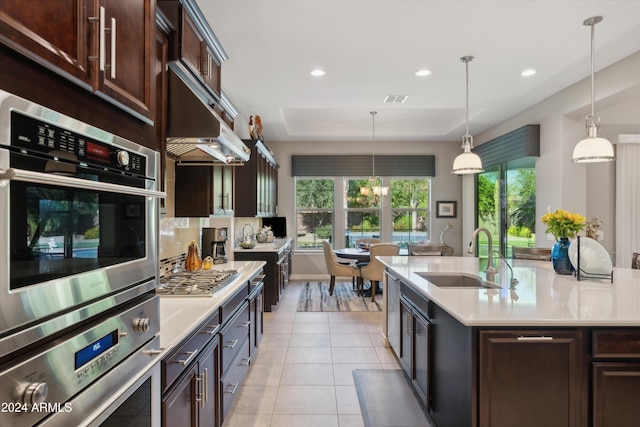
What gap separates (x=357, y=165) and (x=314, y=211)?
1.36 m

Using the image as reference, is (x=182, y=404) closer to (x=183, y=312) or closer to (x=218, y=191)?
(x=183, y=312)

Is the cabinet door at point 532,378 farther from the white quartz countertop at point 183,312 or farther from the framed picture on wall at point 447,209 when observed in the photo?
the framed picture on wall at point 447,209

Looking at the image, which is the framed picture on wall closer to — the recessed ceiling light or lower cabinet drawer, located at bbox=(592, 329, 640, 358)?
the recessed ceiling light

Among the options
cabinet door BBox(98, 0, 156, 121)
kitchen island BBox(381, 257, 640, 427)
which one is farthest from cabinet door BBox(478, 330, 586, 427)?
cabinet door BBox(98, 0, 156, 121)

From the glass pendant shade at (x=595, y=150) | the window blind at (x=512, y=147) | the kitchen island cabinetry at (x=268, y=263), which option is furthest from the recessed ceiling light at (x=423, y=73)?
the kitchen island cabinetry at (x=268, y=263)

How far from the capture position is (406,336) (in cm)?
278

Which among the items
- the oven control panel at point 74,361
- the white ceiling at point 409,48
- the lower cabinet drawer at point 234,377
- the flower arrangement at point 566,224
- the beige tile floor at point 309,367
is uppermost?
the white ceiling at point 409,48

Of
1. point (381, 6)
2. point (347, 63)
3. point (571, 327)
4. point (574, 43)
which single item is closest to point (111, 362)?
point (571, 327)

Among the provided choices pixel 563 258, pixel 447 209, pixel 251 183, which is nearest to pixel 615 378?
pixel 563 258

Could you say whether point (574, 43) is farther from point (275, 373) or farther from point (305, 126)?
point (305, 126)

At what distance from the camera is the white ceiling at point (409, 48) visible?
273 centimetres

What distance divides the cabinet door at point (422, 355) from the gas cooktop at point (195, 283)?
52.0 inches

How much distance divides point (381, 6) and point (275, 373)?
3.13 meters

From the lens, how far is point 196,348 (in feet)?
5.49
